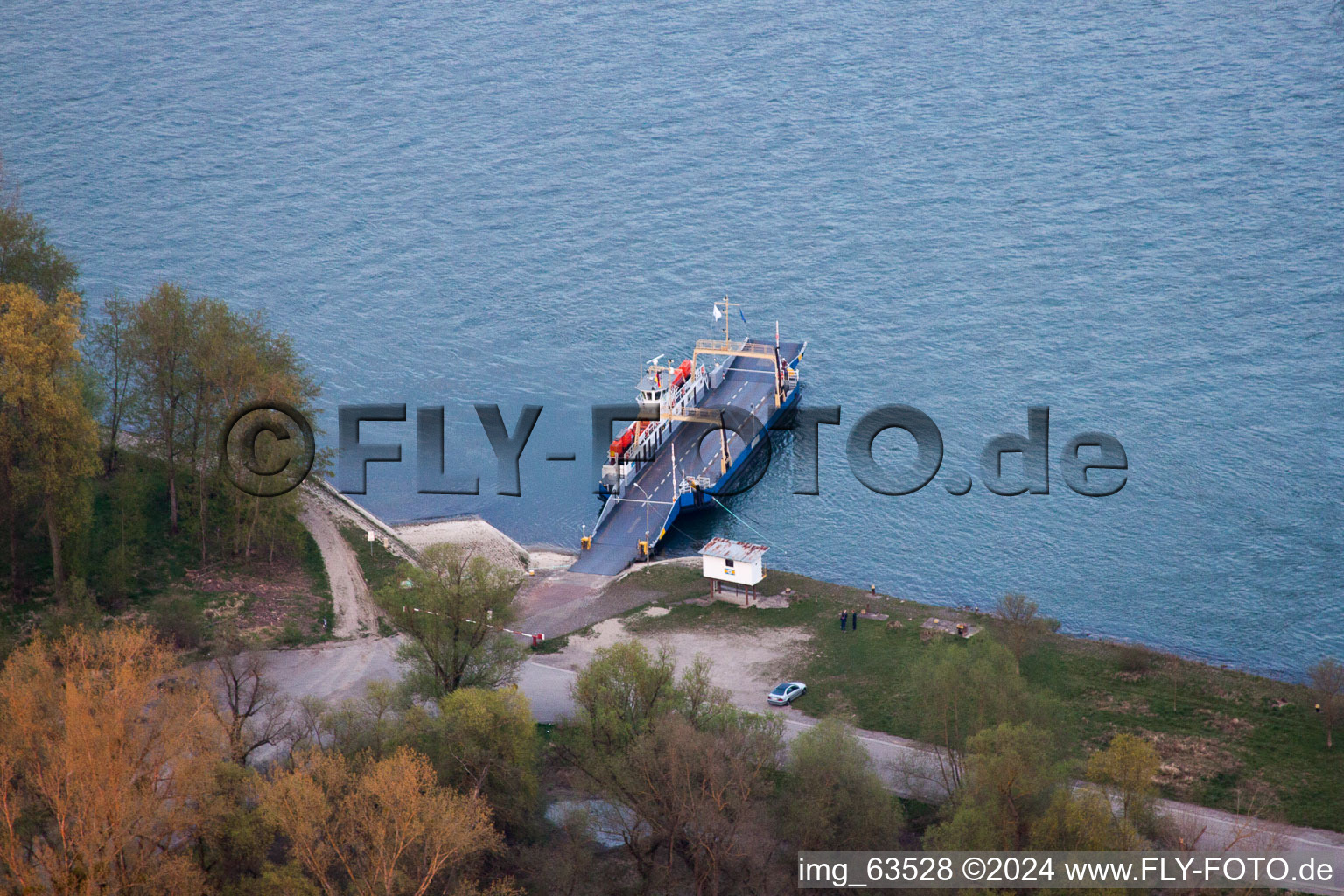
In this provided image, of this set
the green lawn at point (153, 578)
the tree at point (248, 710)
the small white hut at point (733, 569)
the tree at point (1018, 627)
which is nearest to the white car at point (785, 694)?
the small white hut at point (733, 569)

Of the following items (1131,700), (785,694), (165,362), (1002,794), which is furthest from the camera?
(165,362)

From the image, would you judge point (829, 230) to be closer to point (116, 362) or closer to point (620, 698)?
point (116, 362)

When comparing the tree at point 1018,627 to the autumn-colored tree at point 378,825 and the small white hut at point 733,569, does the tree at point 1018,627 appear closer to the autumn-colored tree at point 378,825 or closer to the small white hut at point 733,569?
the small white hut at point 733,569

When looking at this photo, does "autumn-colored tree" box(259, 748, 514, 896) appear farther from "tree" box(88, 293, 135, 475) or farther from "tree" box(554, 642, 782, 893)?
"tree" box(88, 293, 135, 475)

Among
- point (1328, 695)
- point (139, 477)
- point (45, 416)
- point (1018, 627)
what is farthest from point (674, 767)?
point (139, 477)

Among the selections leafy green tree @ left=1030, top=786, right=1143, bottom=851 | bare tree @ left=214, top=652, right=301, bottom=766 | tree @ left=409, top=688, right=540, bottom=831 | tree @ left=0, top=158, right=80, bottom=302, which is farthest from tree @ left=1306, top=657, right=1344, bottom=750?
tree @ left=0, top=158, right=80, bottom=302

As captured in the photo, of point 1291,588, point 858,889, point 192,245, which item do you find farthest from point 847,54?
point 858,889
